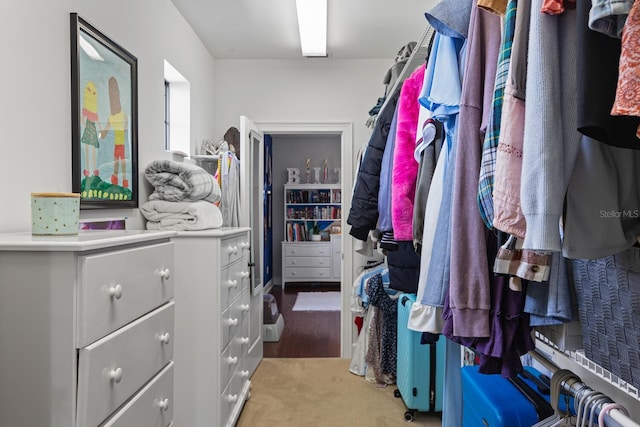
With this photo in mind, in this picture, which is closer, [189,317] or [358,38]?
[189,317]

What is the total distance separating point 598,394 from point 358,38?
3.04m

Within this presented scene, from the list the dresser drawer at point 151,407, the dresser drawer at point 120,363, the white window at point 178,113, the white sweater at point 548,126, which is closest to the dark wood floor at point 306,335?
the white window at point 178,113

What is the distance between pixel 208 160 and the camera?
3439 millimetres

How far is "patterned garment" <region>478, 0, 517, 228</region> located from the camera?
2.70ft

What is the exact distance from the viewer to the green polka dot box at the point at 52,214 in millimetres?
1338

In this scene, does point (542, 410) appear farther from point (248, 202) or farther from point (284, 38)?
point (284, 38)

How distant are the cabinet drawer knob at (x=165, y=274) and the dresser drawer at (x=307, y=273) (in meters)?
5.50

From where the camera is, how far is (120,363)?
4.36ft

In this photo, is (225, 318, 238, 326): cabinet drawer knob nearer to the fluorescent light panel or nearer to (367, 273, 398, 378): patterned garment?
(367, 273, 398, 378): patterned garment

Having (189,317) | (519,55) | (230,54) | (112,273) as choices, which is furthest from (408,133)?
(230,54)

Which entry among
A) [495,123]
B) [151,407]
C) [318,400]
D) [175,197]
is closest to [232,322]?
[175,197]

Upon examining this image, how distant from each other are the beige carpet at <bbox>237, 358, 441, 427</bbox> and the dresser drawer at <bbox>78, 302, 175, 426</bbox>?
1.30m

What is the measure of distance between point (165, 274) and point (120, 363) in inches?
15.4

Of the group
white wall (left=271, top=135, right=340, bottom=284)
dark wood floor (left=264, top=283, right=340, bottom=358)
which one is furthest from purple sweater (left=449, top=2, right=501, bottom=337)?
white wall (left=271, top=135, right=340, bottom=284)
